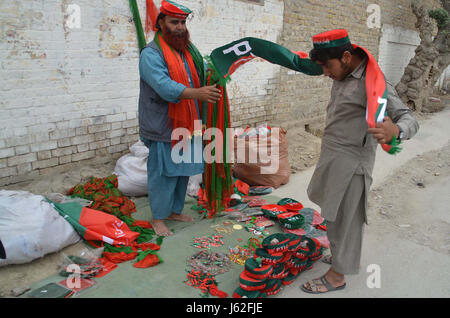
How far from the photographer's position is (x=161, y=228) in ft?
10.7

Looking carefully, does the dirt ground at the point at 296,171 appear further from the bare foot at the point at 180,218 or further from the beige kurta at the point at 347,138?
the beige kurta at the point at 347,138

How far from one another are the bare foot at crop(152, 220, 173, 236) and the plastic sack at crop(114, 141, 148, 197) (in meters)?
0.82

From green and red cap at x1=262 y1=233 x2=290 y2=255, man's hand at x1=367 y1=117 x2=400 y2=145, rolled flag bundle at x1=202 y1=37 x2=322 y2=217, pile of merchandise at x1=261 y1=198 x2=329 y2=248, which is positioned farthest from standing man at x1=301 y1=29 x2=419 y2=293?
pile of merchandise at x1=261 y1=198 x2=329 y2=248

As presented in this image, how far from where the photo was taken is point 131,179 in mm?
4020

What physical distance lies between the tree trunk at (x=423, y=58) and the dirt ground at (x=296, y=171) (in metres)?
3.78

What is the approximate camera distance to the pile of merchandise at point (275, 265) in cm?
234

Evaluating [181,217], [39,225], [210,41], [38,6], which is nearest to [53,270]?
[39,225]

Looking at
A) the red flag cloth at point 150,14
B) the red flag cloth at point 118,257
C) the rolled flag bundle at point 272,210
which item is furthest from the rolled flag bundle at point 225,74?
the red flag cloth at point 150,14

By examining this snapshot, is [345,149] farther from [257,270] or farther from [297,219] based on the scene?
[297,219]

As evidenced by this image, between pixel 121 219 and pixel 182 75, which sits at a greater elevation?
pixel 182 75

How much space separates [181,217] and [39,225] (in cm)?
130

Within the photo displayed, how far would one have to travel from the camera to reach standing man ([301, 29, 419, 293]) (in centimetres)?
217

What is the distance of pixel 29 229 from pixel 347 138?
2374mm


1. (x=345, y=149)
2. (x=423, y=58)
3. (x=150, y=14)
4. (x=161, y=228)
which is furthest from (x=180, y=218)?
(x=423, y=58)
